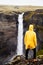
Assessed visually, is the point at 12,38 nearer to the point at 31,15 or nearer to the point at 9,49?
the point at 9,49

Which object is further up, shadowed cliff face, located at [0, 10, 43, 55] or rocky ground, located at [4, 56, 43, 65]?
shadowed cliff face, located at [0, 10, 43, 55]

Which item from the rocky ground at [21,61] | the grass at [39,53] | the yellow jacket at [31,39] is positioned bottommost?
the rocky ground at [21,61]

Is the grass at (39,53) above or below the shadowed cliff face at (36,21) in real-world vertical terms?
below

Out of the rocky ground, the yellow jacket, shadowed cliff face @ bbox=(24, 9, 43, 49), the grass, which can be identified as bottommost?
the rocky ground

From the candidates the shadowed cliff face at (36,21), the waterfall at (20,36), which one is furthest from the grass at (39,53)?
the waterfall at (20,36)

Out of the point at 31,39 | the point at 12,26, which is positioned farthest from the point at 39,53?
the point at 12,26

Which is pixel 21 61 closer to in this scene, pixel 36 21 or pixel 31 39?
pixel 31 39

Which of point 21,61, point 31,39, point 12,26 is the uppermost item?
point 12,26

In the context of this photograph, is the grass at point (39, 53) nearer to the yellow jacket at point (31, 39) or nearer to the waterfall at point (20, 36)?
the yellow jacket at point (31, 39)

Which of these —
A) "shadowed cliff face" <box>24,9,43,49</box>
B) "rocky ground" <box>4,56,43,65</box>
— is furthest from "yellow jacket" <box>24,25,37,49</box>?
"rocky ground" <box>4,56,43,65</box>

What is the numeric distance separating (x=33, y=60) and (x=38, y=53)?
0.10 metres

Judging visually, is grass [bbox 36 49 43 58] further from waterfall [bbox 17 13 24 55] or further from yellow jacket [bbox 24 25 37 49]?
waterfall [bbox 17 13 24 55]

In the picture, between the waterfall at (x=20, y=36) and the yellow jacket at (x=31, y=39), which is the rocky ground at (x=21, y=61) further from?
the yellow jacket at (x=31, y=39)
